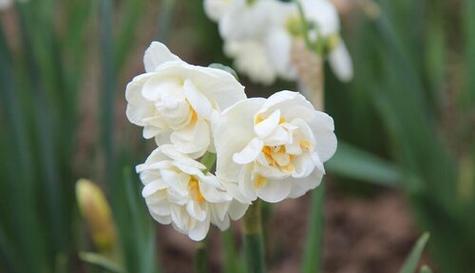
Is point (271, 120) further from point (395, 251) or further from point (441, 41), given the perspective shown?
point (441, 41)

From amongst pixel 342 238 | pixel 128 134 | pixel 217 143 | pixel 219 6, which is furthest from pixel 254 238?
pixel 342 238

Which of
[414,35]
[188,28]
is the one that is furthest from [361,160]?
[188,28]

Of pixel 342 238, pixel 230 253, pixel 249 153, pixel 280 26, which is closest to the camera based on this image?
pixel 249 153

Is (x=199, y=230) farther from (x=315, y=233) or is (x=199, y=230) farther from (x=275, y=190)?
(x=315, y=233)

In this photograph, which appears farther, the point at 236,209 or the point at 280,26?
the point at 280,26

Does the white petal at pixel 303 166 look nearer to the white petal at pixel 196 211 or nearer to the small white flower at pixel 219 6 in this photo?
the white petal at pixel 196 211

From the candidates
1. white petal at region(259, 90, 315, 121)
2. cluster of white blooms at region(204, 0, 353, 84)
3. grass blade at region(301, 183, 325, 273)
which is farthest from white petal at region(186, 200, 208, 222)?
cluster of white blooms at region(204, 0, 353, 84)

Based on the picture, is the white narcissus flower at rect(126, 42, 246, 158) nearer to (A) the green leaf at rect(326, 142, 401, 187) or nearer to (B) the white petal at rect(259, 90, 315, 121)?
(B) the white petal at rect(259, 90, 315, 121)
